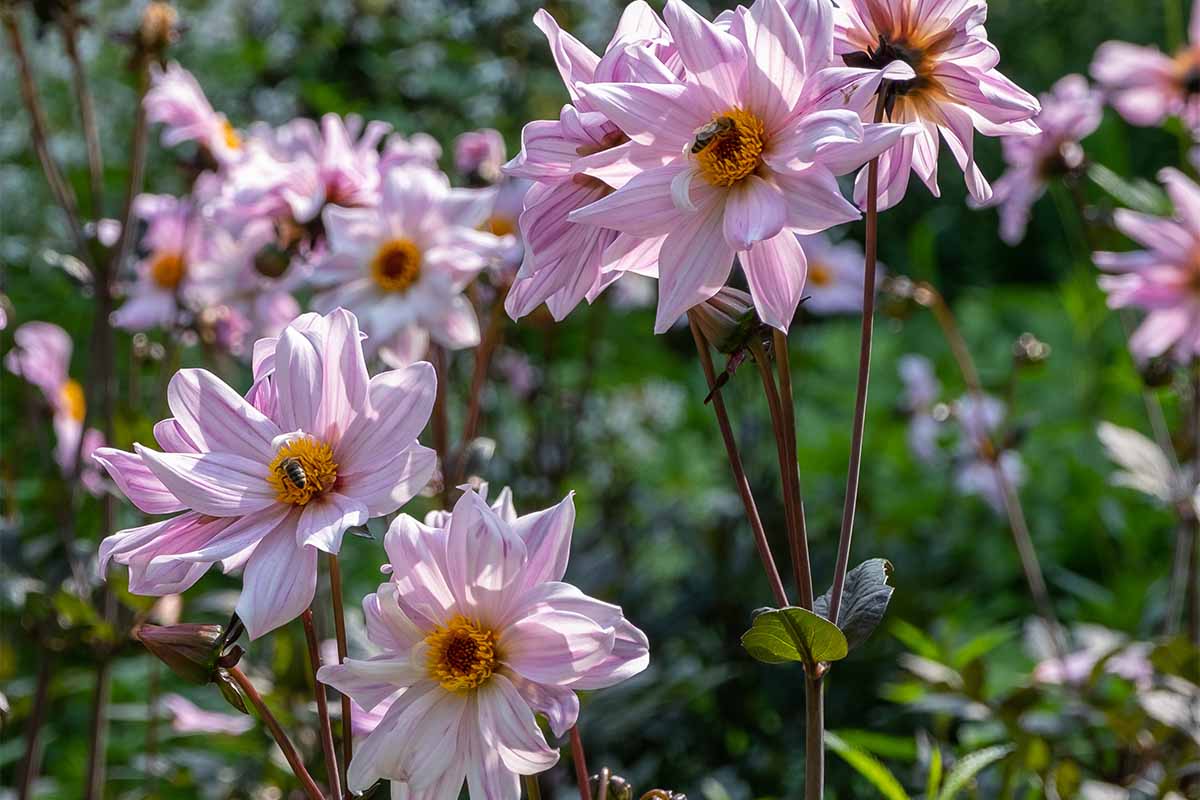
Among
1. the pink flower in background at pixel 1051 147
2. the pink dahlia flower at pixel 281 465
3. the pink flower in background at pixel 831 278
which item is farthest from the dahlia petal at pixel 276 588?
the pink flower in background at pixel 831 278

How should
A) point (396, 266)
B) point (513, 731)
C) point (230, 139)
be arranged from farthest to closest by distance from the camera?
1. point (230, 139)
2. point (396, 266)
3. point (513, 731)

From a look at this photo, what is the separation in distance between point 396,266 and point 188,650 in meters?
0.55

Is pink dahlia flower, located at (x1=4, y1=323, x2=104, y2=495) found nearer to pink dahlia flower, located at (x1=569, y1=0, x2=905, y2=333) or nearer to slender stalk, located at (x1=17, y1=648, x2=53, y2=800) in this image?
slender stalk, located at (x1=17, y1=648, x2=53, y2=800)

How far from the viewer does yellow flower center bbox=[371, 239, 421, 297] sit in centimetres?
107

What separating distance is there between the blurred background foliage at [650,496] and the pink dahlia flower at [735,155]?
0.61 m

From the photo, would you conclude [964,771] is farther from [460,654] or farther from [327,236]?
[327,236]

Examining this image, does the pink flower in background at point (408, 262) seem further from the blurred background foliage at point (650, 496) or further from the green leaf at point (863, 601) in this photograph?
the green leaf at point (863, 601)

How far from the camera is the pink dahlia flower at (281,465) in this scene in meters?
0.56

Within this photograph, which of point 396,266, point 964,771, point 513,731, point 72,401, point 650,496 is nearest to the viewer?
point 513,731

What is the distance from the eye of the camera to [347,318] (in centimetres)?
59

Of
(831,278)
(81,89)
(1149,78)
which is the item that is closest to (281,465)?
(81,89)

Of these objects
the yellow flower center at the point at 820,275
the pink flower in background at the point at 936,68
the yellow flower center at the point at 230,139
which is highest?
the pink flower in background at the point at 936,68

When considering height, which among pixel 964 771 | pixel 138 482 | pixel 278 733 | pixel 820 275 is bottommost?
pixel 820 275

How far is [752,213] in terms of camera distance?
1.82ft
